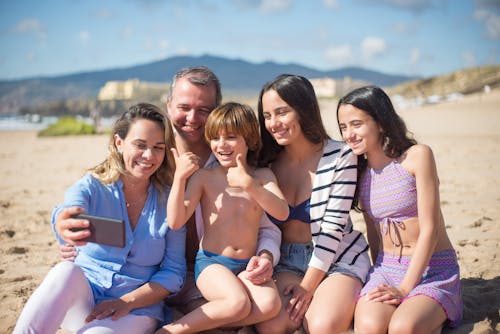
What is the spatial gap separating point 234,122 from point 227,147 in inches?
7.1

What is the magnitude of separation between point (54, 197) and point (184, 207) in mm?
5602

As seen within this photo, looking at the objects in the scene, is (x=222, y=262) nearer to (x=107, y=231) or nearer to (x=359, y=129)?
(x=107, y=231)

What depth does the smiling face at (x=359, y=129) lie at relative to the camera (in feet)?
10.6

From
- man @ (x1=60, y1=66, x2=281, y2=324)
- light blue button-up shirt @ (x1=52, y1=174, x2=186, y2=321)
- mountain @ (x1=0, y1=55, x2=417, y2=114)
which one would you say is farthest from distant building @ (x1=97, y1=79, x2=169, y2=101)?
light blue button-up shirt @ (x1=52, y1=174, x2=186, y2=321)

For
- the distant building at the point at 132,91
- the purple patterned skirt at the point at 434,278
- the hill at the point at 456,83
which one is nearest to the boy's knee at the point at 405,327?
the purple patterned skirt at the point at 434,278

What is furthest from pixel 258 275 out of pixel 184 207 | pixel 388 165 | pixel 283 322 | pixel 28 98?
pixel 28 98

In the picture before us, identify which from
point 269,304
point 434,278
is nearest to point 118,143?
point 269,304

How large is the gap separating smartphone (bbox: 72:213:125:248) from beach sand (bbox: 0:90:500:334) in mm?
1286

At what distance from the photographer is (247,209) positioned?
320 cm

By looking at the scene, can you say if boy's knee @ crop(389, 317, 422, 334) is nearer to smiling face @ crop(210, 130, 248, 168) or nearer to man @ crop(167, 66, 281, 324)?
man @ crop(167, 66, 281, 324)

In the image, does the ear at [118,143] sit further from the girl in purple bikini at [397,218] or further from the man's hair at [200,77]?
the girl in purple bikini at [397,218]

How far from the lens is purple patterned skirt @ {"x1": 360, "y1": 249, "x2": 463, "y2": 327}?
9.58ft

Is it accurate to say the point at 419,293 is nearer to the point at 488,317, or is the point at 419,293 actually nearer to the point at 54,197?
the point at 488,317

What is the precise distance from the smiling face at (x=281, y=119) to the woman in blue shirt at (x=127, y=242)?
0.73 meters
